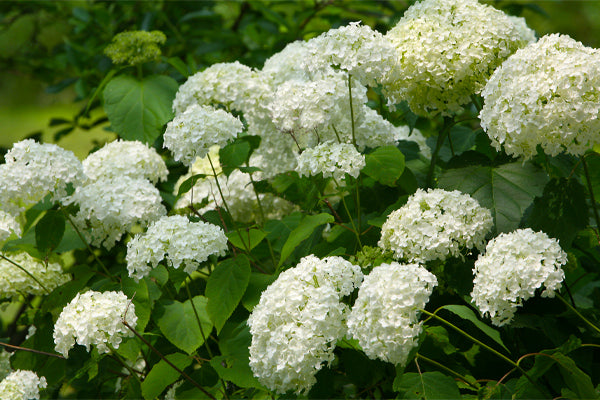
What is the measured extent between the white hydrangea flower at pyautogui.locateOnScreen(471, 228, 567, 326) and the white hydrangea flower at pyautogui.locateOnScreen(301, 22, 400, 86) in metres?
0.64

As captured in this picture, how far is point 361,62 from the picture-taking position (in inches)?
72.4

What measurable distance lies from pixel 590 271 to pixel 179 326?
1461 mm

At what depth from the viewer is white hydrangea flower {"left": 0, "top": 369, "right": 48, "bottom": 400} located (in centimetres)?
191

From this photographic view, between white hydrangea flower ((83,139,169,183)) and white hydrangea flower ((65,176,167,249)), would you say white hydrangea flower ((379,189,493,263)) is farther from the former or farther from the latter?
white hydrangea flower ((83,139,169,183))

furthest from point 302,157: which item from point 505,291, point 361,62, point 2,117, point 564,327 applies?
point 2,117

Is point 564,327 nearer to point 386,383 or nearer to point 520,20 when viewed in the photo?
point 386,383

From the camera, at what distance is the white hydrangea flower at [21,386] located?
1.91 metres

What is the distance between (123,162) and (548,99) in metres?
1.48

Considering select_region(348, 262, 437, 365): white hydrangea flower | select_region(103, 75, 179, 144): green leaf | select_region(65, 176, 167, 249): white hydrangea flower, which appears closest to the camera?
select_region(348, 262, 437, 365): white hydrangea flower

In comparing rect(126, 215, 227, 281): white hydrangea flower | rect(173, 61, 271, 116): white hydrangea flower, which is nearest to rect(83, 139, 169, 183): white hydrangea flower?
rect(173, 61, 271, 116): white hydrangea flower

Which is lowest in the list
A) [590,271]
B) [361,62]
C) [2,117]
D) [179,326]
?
[2,117]

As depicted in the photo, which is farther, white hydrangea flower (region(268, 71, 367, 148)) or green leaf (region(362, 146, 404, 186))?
white hydrangea flower (region(268, 71, 367, 148))

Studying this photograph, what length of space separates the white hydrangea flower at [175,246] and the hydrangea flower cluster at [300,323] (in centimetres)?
31

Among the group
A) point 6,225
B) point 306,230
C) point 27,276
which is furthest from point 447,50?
point 27,276
